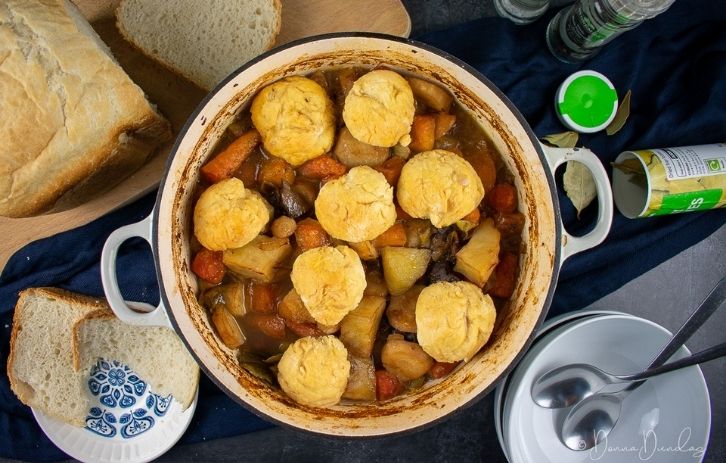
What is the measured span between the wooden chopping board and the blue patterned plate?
70 cm

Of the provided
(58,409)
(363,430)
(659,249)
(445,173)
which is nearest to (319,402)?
(363,430)

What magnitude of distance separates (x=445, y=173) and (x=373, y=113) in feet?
1.09

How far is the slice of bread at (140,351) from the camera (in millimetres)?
2883

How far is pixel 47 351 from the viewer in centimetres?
296

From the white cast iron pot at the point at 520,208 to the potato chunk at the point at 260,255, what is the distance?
0.21 m

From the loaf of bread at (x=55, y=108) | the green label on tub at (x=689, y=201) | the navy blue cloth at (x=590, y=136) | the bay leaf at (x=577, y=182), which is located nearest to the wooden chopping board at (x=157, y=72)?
the navy blue cloth at (x=590, y=136)

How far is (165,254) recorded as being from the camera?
228 cm

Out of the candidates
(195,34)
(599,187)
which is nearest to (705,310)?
(599,187)

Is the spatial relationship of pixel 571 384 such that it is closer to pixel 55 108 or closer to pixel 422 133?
pixel 422 133

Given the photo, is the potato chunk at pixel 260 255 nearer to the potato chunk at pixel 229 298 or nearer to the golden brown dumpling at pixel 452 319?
the potato chunk at pixel 229 298

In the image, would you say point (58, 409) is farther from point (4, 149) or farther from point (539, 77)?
point (539, 77)

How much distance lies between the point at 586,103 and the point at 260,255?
160 centimetres

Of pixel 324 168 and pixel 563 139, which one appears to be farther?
pixel 563 139

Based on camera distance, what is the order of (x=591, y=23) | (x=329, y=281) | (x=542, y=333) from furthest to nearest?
(x=542, y=333)
(x=591, y=23)
(x=329, y=281)
